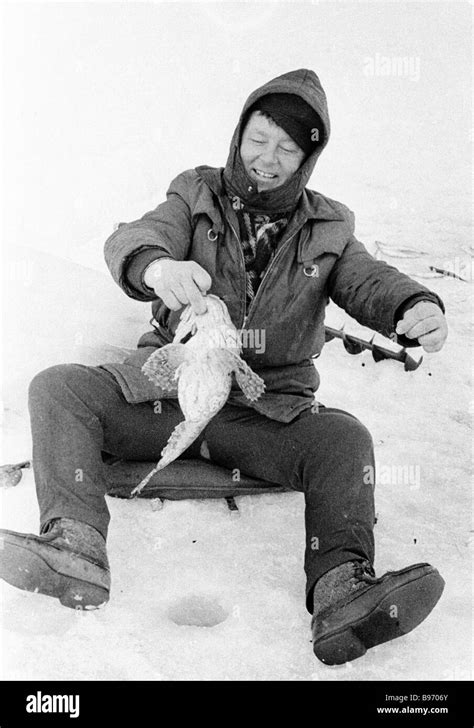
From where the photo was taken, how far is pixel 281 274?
262cm

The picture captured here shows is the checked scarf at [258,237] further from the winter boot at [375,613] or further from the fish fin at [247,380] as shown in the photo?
the winter boot at [375,613]

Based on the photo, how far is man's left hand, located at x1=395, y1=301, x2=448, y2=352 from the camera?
Result: 2277 mm

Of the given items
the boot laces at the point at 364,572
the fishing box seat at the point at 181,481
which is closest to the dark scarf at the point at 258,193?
the fishing box seat at the point at 181,481

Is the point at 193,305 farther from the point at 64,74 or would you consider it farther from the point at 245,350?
the point at 64,74

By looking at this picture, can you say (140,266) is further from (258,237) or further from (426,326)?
(426,326)

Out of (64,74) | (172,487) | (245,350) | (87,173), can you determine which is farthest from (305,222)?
(64,74)

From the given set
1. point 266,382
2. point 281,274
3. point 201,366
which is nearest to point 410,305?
point 281,274

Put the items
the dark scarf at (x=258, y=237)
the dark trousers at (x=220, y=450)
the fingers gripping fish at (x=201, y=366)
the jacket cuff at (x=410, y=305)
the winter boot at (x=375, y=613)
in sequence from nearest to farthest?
1. the winter boot at (x=375, y=613)
2. the dark trousers at (x=220, y=450)
3. the fingers gripping fish at (x=201, y=366)
4. the jacket cuff at (x=410, y=305)
5. the dark scarf at (x=258, y=237)

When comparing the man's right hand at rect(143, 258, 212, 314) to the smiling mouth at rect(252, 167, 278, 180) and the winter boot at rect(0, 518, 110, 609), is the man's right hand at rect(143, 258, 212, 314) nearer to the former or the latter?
the smiling mouth at rect(252, 167, 278, 180)

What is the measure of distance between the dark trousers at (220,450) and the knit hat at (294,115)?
3.11 ft

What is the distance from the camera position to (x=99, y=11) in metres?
6.23

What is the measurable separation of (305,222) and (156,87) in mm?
4226

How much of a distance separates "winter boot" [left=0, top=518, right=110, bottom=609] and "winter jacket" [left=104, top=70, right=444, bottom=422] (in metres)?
0.60

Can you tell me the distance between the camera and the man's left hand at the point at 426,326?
2.28m
